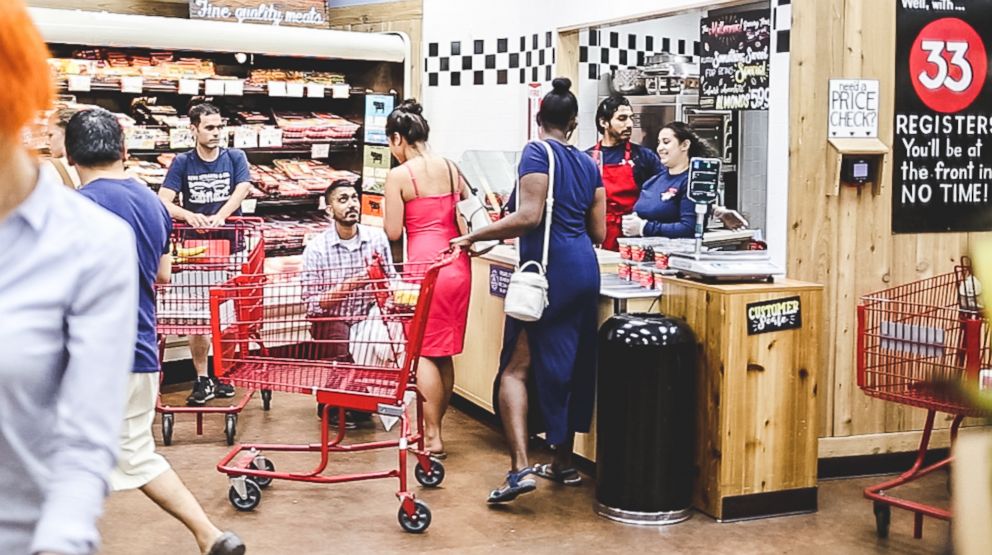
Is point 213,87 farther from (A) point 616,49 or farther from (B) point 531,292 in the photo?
(B) point 531,292

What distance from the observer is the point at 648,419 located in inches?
181

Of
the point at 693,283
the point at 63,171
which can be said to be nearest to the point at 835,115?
the point at 693,283

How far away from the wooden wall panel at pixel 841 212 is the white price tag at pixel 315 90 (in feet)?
12.7

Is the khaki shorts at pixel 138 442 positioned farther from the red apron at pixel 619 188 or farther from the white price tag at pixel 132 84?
the white price tag at pixel 132 84

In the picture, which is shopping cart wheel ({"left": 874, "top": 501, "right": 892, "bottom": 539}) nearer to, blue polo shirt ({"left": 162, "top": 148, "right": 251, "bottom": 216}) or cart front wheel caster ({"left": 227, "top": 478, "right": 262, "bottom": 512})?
cart front wheel caster ({"left": 227, "top": 478, "right": 262, "bottom": 512})

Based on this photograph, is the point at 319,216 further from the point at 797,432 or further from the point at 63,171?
the point at 797,432

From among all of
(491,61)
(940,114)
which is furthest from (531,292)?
(491,61)

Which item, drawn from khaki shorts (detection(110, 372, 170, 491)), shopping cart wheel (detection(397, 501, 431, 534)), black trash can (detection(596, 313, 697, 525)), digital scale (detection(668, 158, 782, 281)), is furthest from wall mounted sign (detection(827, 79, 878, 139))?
khaki shorts (detection(110, 372, 170, 491))

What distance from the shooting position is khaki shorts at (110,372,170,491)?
3.83 metres

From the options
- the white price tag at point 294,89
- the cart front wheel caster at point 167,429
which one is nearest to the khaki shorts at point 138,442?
the cart front wheel caster at point 167,429

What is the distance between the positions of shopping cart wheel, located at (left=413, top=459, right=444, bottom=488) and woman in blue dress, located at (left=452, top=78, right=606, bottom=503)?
0.34 metres

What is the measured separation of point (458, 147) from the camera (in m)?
8.00

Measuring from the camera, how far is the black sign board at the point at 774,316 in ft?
15.1

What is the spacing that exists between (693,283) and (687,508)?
0.91m
